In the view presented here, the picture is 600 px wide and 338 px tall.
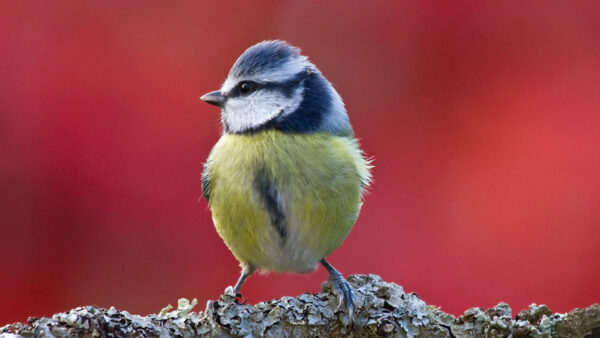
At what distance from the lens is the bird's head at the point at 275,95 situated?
1446mm

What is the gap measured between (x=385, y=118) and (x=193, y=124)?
1.62 feet

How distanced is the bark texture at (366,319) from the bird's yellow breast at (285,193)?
0.75ft

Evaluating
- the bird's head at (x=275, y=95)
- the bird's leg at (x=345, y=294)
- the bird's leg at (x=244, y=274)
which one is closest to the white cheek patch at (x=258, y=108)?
the bird's head at (x=275, y=95)

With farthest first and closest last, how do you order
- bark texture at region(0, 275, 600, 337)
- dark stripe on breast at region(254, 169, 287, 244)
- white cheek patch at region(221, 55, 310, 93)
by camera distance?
white cheek patch at region(221, 55, 310, 93), dark stripe on breast at region(254, 169, 287, 244), bark texture at region(0, 275, 600, 337)

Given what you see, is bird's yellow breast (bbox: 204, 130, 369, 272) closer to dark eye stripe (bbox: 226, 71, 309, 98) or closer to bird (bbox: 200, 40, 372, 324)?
bird (bbox: 200, 40, 372, 324)

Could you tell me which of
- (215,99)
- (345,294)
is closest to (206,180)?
(215,99)

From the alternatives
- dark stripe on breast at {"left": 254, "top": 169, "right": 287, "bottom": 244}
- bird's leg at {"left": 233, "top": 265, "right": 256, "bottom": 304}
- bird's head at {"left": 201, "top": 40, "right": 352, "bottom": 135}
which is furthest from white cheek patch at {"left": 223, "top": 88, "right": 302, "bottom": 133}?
bird's leg at {"left": 233, "top": 265, "right": 256, "bottom": 304}

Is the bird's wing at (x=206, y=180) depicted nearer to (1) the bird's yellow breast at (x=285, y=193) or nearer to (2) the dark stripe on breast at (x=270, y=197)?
(1) the bird's yellow breast at (x=285, y=193)

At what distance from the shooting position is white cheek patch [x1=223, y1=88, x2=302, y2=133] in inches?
57.0

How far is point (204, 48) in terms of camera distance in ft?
6.17

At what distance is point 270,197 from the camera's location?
4.45 feet

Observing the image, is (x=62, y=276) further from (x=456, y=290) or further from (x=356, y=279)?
(x=456, y=290)

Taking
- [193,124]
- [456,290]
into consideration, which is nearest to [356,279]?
[456,290]

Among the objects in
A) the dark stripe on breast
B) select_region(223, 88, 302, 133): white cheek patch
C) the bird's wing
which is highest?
select_region(223, 88, 302, 133): white cheek patch
